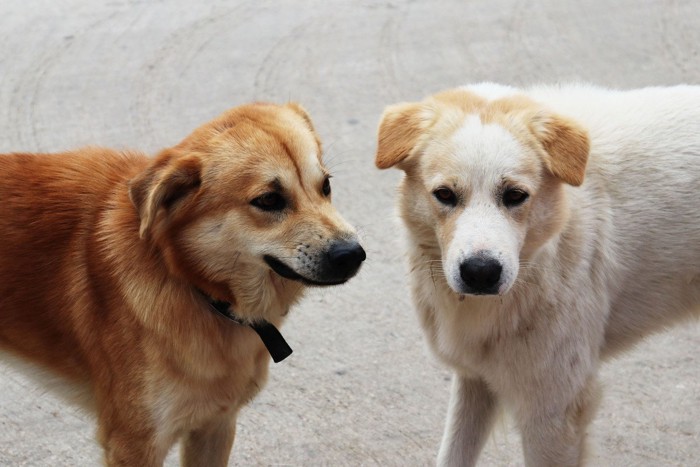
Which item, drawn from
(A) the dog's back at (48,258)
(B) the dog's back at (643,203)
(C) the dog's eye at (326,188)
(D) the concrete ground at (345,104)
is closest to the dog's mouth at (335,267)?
(C) the dog's eye at (326,188)

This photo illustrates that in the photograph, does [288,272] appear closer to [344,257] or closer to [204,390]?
[344,257]

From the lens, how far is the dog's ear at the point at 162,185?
310 cm

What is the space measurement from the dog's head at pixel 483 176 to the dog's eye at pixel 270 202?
0.35 metres

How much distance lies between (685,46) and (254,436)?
4.45 m

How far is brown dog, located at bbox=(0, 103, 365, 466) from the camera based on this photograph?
124 inches

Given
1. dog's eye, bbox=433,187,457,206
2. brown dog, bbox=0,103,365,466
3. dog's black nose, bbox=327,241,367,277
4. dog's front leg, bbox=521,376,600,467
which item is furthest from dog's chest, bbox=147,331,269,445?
dog's front leg, bbox=521,376,600,467

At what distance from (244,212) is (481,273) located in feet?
2.29

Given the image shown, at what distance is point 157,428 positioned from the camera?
126 inches

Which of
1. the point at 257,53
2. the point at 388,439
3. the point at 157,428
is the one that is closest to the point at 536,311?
the point at 388,439

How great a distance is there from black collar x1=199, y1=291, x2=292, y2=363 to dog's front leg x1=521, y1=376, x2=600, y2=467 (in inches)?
31.4

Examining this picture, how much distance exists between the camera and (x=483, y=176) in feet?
10.2

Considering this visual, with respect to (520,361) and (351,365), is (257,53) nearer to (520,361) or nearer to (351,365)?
(351,365)

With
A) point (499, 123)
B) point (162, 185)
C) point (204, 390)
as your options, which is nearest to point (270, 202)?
point (162, 185)

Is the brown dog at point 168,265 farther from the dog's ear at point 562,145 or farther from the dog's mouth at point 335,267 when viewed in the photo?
the dog's ear at point 562,145
